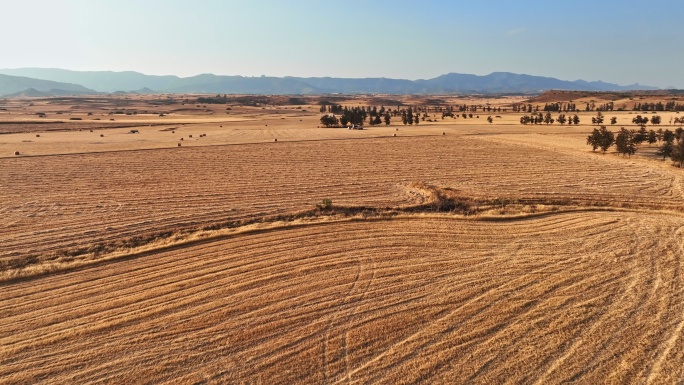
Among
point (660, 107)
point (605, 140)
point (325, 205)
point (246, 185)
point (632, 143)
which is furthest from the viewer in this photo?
point (660, 107)

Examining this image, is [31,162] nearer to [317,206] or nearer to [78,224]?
[78,224]

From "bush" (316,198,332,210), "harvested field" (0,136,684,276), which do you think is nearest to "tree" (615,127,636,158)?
"harvested field" (0,136,684,276)

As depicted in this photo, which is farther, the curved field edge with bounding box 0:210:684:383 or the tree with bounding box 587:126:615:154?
the tree with bounding box 587:126:615:154

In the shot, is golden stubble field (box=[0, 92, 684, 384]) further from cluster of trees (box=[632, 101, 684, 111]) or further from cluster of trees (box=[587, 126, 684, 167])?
cluster of trees (box=[632, 101, 684, 111])

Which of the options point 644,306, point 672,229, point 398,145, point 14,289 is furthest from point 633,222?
point 398,145

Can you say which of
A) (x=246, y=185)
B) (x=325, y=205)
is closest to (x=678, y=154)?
(x=325, y=205)

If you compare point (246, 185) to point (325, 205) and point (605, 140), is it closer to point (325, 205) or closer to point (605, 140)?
point (325, 205)

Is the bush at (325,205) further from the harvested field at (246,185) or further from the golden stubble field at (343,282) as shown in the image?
the harvested field at (246,185)
